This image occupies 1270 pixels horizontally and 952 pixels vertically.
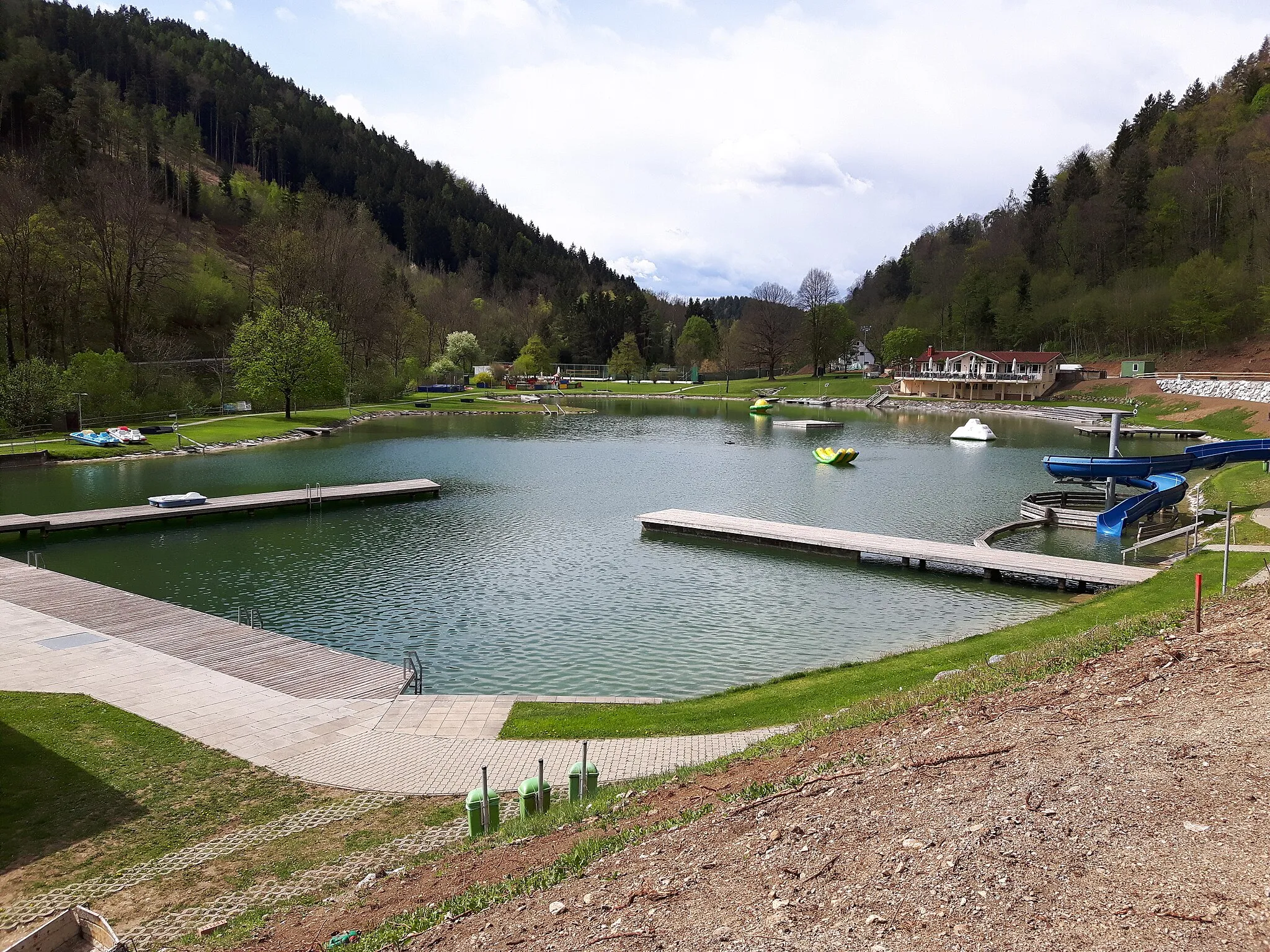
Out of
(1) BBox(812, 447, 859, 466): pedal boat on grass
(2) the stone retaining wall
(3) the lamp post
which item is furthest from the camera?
(2) the stone retaining wall

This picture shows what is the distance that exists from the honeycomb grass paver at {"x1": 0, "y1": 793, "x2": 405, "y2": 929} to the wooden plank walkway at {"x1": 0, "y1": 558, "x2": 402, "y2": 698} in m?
5.12

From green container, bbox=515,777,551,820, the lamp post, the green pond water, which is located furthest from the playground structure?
the lamp post

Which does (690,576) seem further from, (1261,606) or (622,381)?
(622,381)

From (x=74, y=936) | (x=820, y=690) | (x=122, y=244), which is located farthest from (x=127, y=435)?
(x=74, y=936)

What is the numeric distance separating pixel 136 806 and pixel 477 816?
16.8 ft

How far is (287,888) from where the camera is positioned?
947 cm

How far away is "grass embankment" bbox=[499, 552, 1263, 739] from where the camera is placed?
1448cm

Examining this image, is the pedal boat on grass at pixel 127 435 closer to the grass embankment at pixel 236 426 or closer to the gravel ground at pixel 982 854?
the grass embankment at pixel 236 426

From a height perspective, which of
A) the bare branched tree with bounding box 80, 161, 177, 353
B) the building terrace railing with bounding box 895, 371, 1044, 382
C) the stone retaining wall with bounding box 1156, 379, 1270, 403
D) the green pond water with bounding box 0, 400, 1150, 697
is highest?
the bare branched tree with bounding box 80, 161, 177, 353

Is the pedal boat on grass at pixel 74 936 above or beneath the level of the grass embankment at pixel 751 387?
beneath

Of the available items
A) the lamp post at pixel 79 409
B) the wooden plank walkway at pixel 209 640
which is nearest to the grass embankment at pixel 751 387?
the lamp post at pixel 79 409

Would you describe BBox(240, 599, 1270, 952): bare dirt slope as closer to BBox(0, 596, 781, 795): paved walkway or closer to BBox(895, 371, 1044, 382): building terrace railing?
BBox(0, 596, 781, 795): paved walkway

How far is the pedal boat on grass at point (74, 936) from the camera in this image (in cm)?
761

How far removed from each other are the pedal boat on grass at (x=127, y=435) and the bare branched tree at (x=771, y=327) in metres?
99.7
